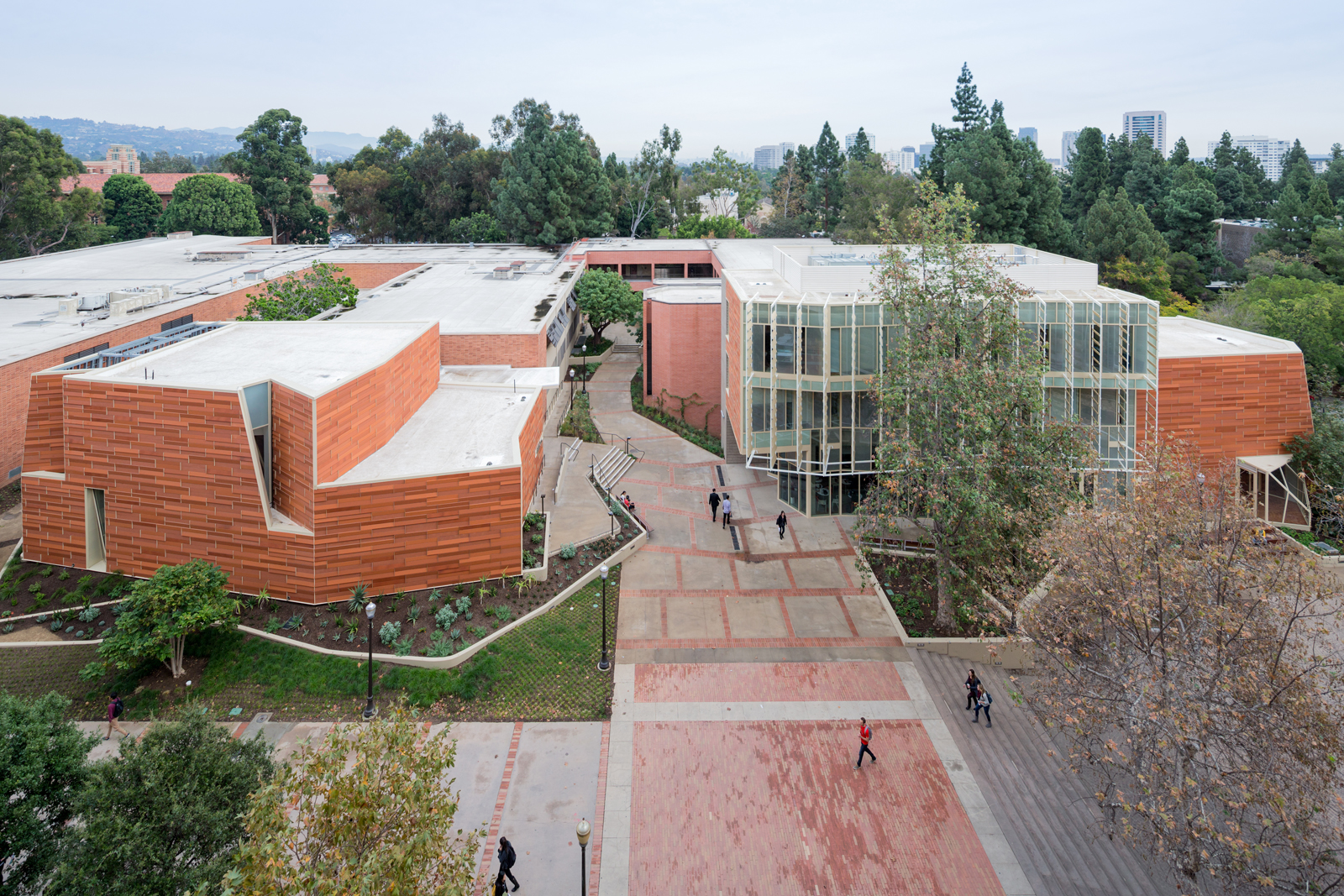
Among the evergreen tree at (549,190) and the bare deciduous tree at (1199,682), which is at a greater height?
the evergreen tree at (549,190)

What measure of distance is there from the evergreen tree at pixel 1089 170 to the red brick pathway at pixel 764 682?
5832 cm

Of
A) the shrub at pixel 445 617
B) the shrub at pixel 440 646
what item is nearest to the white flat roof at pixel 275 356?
the shrub at pixel 445 617

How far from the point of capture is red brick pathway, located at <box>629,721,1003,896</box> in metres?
14.7

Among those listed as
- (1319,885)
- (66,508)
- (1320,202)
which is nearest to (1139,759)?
(1319,885)

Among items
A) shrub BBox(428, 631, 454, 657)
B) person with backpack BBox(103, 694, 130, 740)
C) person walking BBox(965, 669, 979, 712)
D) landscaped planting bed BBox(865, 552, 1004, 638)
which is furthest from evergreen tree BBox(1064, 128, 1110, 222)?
person with backpack BBox(103, 694, 130, 740)

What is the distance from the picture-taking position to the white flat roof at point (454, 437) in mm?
22500

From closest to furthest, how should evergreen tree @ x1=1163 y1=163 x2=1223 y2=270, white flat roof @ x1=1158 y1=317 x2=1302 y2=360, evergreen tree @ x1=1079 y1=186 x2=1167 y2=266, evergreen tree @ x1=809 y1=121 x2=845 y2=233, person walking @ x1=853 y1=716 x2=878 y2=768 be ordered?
person walking @ x1=853 y1=716 x2=878 y2=768
white flat roof @ x1=1158 y1=317 x2=1302 y2=360
evergreen tree @ x1=1079 y1=186 x2=1167 y2=266
evergreen tree @ x1=1163 y1=163 x2=1223 y2=270
evergreen tree @ x1=809 y1=121 x2=845 y2=233

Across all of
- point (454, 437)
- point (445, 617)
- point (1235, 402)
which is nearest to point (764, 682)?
point (445, 617)

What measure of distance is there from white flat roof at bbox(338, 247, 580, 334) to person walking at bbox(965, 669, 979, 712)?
22.5 meters

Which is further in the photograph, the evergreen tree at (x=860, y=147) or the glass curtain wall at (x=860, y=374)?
the evergreen tree at (x=860, y=147)

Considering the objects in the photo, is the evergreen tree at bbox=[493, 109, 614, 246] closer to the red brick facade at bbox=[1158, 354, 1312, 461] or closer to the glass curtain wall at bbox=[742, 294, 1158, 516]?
the glass curtain wall at bbox=[742, 294, 1158, 516]

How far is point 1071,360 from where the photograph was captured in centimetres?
2673

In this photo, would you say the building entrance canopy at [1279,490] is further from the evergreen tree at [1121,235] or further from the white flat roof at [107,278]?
the white flat roof at [107,278]

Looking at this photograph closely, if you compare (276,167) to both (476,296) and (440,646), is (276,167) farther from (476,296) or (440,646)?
(440,646)
